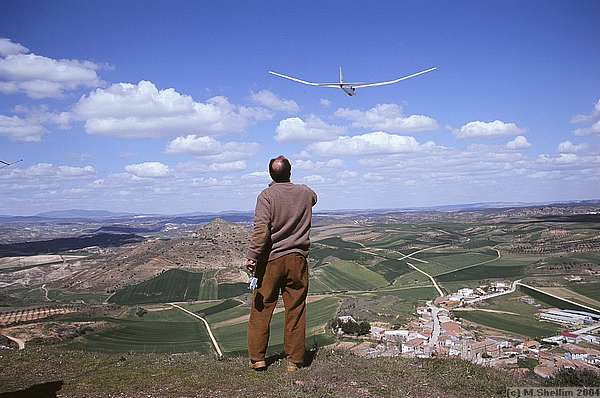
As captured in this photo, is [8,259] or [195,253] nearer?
[195,253]

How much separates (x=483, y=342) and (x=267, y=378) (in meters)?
38.2

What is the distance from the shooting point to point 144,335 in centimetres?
4328

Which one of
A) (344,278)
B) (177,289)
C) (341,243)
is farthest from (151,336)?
(341,243)

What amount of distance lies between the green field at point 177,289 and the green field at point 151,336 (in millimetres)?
13194

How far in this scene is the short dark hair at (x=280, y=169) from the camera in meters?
6.97

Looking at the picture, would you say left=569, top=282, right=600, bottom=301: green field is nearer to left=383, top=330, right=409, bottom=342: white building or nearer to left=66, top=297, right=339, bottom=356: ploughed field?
left=383, top=330, right=409, bottom=342: white building

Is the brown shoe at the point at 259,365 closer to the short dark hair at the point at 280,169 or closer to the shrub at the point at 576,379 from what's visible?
the short dark hair at the point at 280,169

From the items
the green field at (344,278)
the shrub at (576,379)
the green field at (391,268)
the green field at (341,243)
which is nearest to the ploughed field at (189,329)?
the green field at (344,278)

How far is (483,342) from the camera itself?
129 ft

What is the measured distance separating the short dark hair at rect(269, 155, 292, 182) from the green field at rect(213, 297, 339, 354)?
25.4m

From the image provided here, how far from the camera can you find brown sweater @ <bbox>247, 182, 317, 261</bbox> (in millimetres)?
6543

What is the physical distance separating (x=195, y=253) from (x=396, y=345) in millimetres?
68300

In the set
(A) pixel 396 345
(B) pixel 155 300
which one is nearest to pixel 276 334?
(A) pixel 396 345

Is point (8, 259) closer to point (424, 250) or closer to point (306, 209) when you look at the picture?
point (424, 250)
